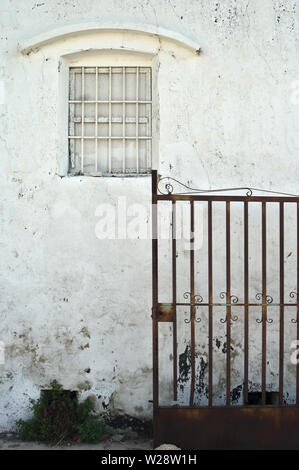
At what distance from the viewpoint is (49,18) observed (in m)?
4.73

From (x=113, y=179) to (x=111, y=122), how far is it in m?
0.62

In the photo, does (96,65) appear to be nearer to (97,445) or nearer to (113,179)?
(113,179)

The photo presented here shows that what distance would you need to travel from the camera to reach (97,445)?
4.38 metres

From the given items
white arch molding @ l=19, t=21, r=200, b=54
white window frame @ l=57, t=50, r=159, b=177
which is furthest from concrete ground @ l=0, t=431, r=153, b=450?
white arch molding @ l=19, t=21, r=200, b=54

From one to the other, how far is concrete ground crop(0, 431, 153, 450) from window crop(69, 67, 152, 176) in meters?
2.55

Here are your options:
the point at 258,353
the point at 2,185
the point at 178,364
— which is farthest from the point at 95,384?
the point at 2,185

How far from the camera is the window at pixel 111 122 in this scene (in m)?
4.91

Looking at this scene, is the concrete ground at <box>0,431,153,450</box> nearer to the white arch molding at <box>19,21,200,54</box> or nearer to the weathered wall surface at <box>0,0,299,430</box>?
the weathered wall surface at <box>0,0,299,430</box>

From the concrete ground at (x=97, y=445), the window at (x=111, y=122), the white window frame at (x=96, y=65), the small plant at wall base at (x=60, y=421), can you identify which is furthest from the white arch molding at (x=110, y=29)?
the concrete ground at (x=97, y=445)

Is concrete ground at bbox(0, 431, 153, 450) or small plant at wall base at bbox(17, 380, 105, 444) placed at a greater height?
small plant at wall base at bbox(17, 380, 105, 444)

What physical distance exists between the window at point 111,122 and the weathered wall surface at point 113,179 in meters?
0.23

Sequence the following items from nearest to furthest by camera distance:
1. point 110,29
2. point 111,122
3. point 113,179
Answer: point 110,29 < point 113,179 < point 111,122

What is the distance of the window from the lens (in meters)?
4.91

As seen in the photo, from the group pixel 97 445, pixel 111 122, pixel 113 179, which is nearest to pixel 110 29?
pixel 111 122
